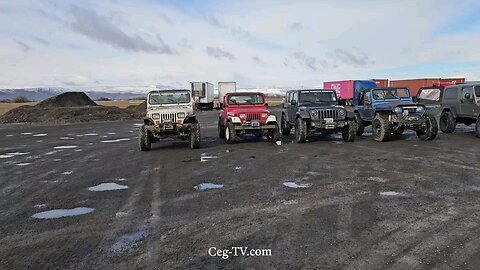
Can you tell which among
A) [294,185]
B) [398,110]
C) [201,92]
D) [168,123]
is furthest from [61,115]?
[294,185]

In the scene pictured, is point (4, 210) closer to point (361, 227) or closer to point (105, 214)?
point (105, 214)

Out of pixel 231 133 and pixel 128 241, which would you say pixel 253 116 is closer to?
pixel 231 133

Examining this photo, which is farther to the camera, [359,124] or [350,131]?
[359,124]

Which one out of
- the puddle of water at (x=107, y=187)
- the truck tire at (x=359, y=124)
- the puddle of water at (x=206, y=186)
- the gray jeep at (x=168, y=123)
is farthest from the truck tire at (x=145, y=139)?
the truck tire at (x=359, y=124)

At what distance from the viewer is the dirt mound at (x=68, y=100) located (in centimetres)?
5073

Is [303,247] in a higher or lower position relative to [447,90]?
lower

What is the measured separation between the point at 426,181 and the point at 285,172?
2751 mm

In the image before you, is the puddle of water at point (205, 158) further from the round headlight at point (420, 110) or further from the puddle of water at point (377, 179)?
the round headlight at point (420, 110)

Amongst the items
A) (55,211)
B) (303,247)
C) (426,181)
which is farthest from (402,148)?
(55,211)

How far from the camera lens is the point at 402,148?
12523mm

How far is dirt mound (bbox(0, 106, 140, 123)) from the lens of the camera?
116 feet

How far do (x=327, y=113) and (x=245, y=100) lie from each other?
3128 millimetres

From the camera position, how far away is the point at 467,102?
604 inches

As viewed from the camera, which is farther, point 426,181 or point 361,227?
point 426,181
